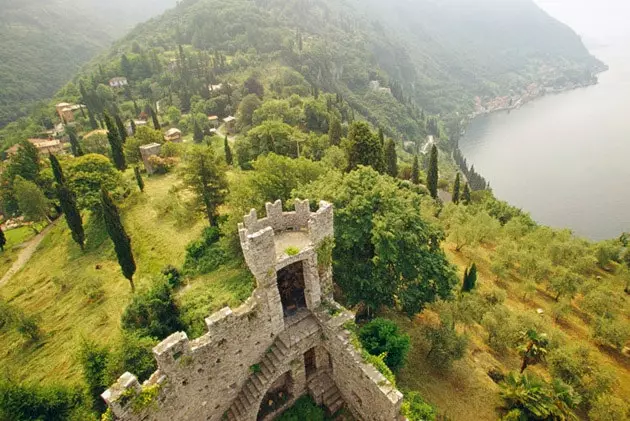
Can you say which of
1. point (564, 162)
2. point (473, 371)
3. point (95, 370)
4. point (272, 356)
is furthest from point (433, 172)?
point (564, 162)

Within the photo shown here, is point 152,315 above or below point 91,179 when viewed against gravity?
above

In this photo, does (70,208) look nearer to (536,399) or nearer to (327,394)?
(327,394)

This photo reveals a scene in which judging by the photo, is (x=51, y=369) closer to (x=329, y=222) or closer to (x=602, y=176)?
(x=329, y=222)

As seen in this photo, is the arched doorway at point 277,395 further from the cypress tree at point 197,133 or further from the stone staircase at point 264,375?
the cypress tree at point 197,133

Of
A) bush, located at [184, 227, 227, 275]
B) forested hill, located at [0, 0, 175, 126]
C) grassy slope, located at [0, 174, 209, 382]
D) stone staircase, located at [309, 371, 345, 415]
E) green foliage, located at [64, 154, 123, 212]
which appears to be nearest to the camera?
stone staircase, located at [309, 371, 345, 415]

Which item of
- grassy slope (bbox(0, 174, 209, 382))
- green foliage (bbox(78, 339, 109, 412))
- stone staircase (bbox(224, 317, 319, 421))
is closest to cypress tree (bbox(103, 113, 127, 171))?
grassy slope (bbox(0, 174, 209, 382))

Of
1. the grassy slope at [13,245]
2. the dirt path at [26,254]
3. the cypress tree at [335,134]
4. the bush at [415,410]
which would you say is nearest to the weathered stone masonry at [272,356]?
the bush at [415,410]

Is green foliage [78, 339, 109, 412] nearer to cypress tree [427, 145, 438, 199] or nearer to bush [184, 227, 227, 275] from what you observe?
bush [184, 227, 227, 275]
